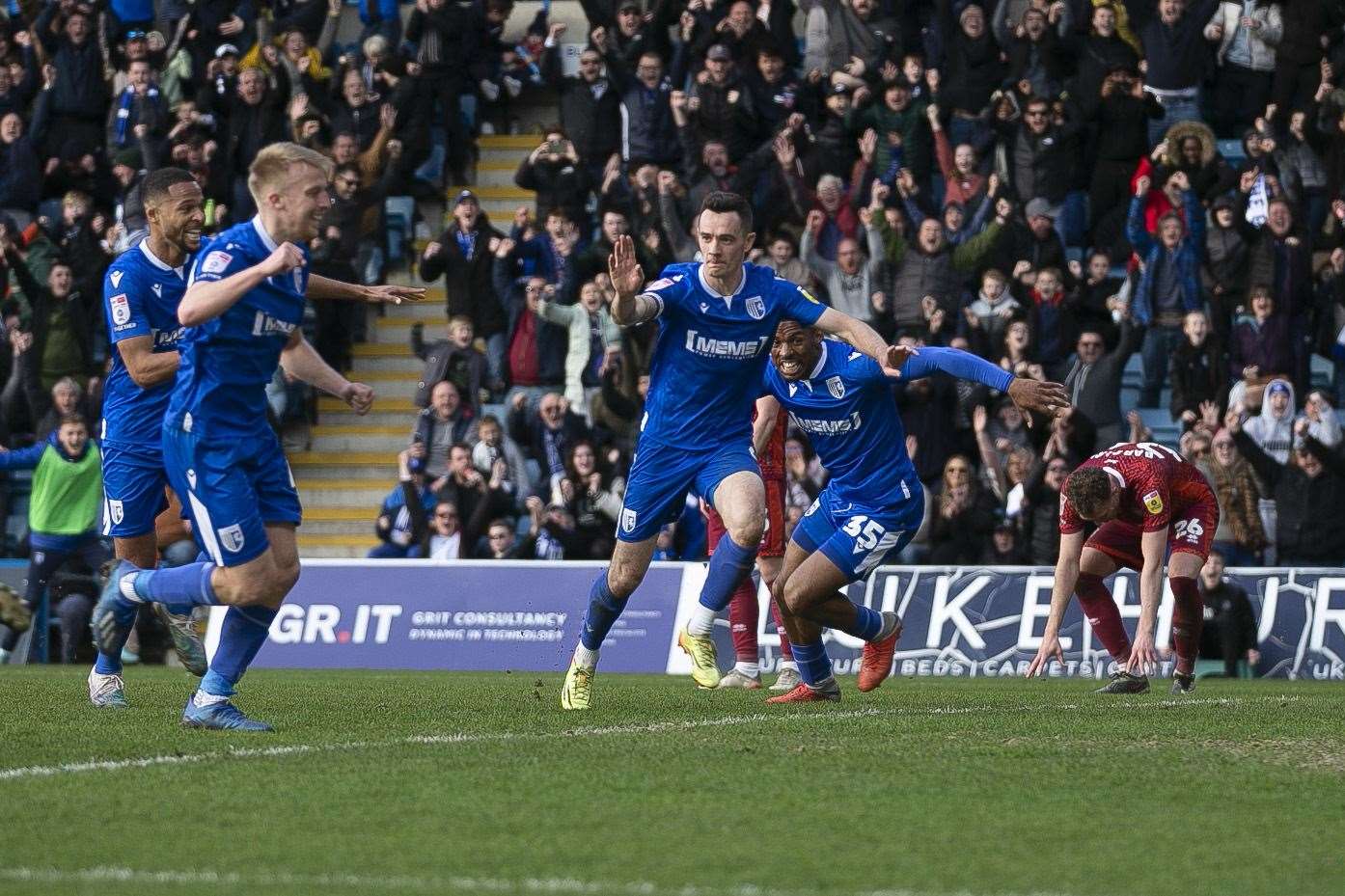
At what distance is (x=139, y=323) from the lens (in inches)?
405

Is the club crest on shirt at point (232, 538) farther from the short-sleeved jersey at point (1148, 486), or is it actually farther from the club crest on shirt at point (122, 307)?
the short-sleeved jersey at point (1148, 486)

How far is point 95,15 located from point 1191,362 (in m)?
14.5

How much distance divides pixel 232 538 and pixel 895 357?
328 cm

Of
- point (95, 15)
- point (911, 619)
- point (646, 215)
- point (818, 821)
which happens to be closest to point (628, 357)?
point (646, 215)

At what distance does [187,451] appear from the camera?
28.6 ft

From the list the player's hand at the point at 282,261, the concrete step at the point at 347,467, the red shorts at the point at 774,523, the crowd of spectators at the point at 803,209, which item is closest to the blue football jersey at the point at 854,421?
the red shorts at the point at 774,523

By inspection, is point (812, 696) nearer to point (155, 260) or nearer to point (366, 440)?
point (155, 260)

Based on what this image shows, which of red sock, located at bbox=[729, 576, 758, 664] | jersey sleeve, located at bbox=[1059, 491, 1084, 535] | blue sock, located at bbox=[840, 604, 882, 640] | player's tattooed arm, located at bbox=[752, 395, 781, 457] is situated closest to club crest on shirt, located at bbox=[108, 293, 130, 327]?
blue sock, located at bbox=[840, 604, 882, 640]

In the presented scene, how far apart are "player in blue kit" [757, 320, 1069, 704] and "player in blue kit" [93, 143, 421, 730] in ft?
10.4

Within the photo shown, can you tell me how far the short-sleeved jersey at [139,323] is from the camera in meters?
10.3

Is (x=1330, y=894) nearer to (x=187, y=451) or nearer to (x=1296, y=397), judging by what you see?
(x=187, y=451)

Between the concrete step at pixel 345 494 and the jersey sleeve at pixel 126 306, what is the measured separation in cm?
1254

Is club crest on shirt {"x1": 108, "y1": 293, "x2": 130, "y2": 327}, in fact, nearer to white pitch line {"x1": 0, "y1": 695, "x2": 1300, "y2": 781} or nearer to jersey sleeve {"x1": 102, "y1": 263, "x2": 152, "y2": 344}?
jersey sleeve {"x1": 102, "y1": 263, "x2": 152, "y2": 344}

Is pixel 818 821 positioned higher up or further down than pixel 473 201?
further down
